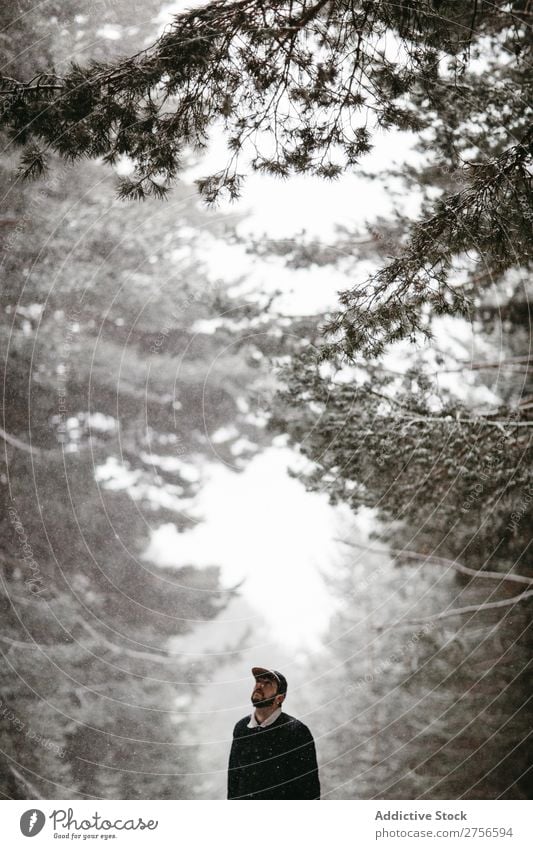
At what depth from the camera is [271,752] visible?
1724mm

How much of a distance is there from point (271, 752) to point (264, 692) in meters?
0.17

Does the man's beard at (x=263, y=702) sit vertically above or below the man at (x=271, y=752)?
above

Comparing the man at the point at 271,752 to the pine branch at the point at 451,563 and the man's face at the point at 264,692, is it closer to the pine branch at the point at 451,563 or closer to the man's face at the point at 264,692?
the man's face at the point at 264,692

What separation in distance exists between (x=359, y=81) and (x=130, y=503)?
155 centimetres

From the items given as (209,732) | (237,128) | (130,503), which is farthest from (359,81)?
(209,732)

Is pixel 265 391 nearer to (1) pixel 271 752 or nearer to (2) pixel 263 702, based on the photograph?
(2) pixel 263 702

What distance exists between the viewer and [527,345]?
199cm

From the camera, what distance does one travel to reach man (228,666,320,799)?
1.70m

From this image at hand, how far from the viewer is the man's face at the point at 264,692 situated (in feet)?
5.82

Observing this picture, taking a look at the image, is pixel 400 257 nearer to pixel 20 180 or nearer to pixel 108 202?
pixel 108 202

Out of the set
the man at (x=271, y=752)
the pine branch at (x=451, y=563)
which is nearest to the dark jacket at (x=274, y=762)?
the man at (x=271, y=752)
